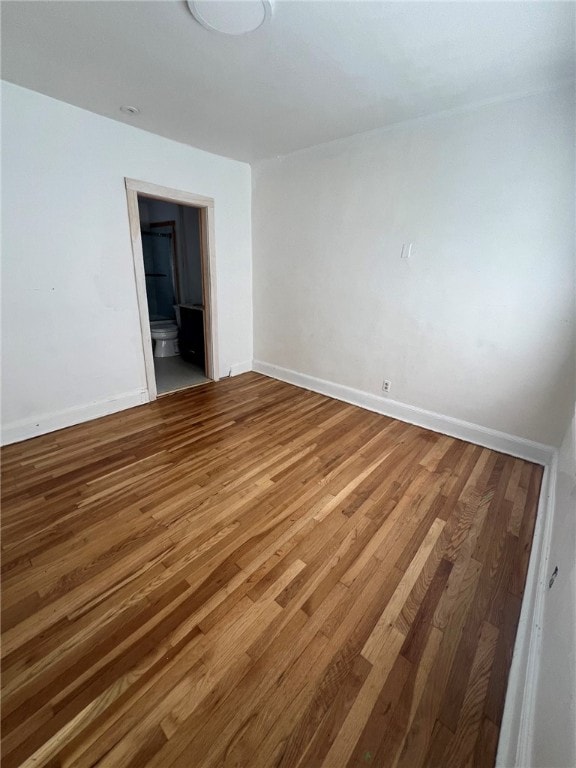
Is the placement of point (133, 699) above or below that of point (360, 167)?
below

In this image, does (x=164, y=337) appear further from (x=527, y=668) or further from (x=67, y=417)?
(x=527, y=668)

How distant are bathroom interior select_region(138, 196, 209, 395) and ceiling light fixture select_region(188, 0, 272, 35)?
264cm

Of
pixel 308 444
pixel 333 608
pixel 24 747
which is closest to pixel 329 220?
pixel 308 444

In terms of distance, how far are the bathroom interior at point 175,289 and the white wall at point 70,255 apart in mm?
998

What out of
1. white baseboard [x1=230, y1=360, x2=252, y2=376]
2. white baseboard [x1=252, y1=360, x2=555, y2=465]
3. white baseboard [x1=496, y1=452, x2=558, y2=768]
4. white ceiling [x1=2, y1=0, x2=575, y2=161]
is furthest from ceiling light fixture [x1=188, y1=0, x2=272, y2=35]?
white baseboard [x1=230, y1=360, x2=252, y2=376]

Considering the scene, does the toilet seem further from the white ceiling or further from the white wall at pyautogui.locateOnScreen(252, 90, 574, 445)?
the white ceiling

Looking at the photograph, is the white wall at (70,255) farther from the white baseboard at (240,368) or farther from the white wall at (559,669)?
the white wall at (559,669)

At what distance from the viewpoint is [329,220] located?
3.15 m

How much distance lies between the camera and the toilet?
4555 mm

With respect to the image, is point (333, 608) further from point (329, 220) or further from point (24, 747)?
point (329, 220)

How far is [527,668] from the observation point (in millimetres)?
1103

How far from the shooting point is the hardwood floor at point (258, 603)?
0.97m

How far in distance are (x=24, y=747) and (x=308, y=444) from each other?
2002 mm

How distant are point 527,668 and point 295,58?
3.08 metres
